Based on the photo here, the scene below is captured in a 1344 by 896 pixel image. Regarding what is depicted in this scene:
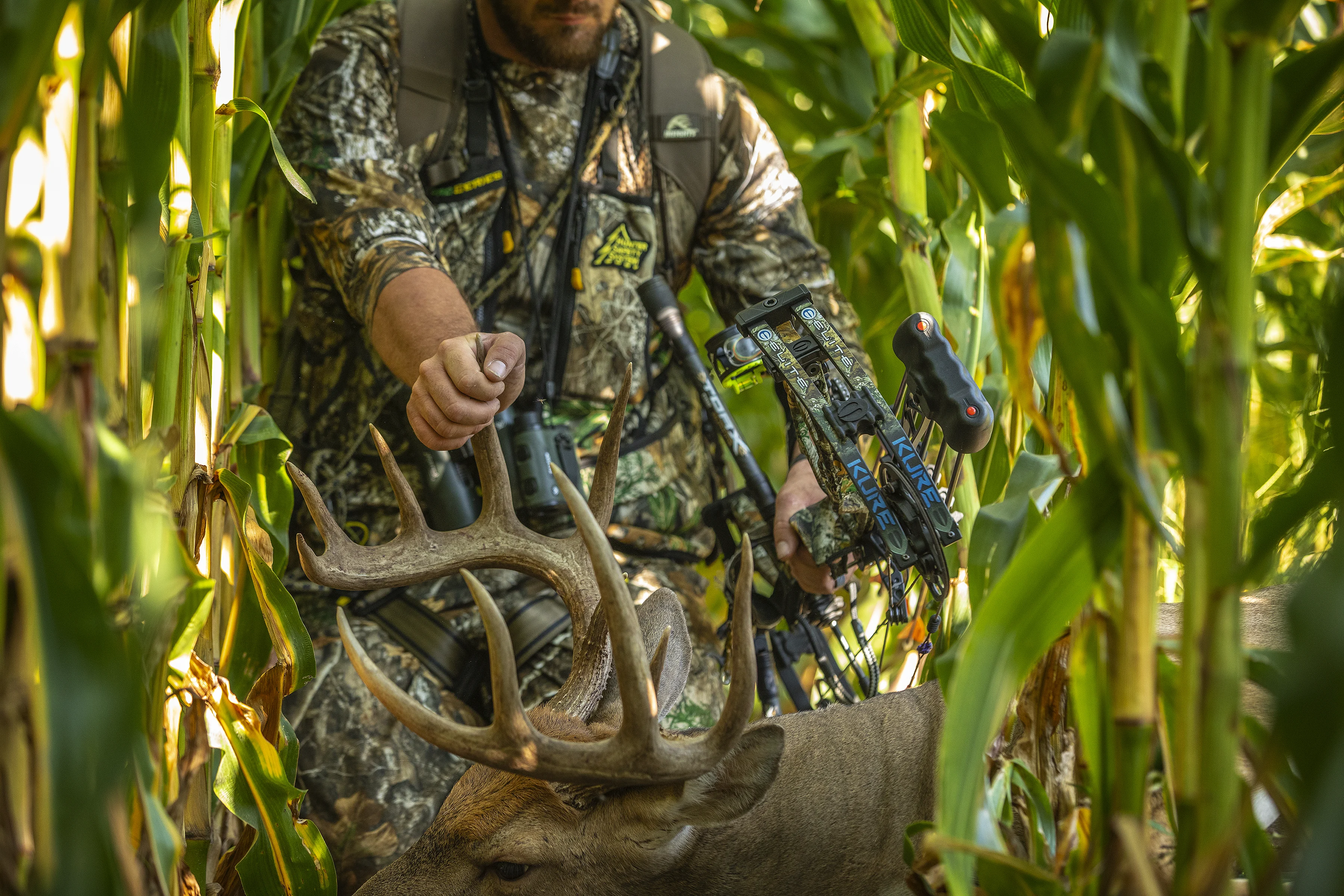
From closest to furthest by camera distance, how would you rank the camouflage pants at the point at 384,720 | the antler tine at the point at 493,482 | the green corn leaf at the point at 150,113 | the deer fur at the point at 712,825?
1. the green corn leaf at the point at 150,113
2. the deer fur at the point at 712,825
3. the antler tine at the point at 493,482
4. the camouflage pants at the point at 384,720

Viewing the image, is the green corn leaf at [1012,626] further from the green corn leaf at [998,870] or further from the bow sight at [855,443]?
the bow sight at [855,443]

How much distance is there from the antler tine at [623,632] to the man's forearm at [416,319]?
2.16 ft

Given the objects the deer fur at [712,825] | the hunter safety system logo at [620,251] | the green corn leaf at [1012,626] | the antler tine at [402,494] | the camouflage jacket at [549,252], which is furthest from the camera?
Answer: the hunter safety system logo at [620,251]

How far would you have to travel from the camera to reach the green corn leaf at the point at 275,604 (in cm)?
131

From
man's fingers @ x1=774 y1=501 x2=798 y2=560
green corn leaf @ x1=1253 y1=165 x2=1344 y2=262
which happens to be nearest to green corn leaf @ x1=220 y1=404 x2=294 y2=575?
man's fingers @ x1=774 y1=501 x2=798 y2=560

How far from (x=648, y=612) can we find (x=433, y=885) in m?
0.49

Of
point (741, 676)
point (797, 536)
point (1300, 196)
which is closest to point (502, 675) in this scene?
point (741, 676)

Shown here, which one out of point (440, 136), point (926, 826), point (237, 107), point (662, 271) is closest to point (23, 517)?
point (237, 107)

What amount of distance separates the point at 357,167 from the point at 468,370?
2.33 feet

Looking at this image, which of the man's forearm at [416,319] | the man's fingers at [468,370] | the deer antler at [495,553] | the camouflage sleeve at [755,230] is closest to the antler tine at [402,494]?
the deer antler at [495,553]

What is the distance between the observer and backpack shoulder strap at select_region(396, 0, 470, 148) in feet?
6.95

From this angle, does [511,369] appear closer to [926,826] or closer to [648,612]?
[648,612]

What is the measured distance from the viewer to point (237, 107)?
1.39 metres

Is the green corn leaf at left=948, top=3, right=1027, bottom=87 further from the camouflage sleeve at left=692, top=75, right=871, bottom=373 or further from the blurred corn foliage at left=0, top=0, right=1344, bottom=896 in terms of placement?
the camouflage sleeve at left=692, top=75, right=871, bottom=373
